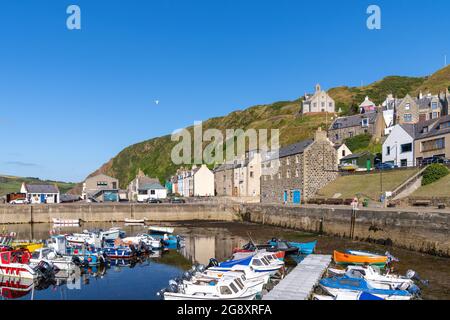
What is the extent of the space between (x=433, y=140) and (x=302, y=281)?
45647 mm

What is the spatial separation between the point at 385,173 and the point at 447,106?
36.6 meters

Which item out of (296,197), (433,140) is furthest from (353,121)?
(296,197)

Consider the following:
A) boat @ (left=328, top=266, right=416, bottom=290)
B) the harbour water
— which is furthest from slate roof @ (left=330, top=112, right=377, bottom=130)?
boat @ (left=328, top=266, right=416, bottom=290)

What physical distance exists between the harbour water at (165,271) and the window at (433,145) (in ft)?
81.2

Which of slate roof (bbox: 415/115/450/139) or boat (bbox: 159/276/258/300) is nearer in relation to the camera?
boat (bbox: 159/276/258/300)

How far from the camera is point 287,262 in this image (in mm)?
32750

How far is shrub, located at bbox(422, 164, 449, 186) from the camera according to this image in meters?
49.5

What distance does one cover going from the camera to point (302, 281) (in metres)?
22.6

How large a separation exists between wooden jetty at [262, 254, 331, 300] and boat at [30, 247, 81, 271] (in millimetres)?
15743

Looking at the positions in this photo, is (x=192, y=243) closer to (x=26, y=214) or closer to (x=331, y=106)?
(x=26, y=214)

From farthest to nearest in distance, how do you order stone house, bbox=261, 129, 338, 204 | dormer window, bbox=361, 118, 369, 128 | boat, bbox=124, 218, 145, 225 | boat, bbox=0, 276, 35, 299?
dormer window, bbox=361, 118, 369, 128 → boat, bbox=124, 218, 145, 225 → stone house, bbox=261, 129, 338, 204 → boat, bbox=0, 276, 35, 299

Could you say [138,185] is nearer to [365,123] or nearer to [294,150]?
[294,150]

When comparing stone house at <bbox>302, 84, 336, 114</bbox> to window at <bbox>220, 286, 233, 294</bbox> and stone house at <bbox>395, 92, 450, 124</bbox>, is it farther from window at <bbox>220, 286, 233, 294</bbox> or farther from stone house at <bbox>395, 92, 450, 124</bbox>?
window at <bbox>220, 286, 233, 294</bbox>
